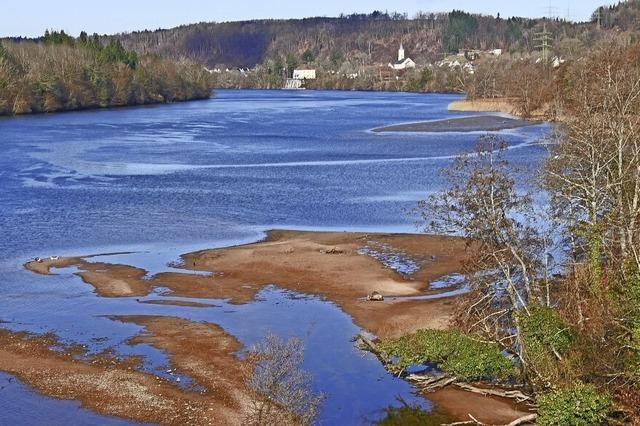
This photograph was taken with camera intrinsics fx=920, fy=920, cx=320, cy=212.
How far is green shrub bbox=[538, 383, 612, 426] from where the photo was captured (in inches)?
794

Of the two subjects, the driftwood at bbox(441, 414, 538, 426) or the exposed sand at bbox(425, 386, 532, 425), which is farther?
the exposed sand at bbox(425, 386, 532, 425)

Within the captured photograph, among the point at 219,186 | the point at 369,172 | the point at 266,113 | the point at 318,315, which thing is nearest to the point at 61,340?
the point at 318,315

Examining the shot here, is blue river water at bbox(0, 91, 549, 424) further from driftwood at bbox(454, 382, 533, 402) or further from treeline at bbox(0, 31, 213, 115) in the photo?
treeline at bbox(0, 31, 213, 115)

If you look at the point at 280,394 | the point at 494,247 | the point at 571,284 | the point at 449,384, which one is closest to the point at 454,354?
the point at 449,384

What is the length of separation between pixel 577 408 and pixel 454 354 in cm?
527

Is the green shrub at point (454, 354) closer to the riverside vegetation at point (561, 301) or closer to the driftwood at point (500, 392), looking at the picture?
the riverside vegetation at point (561, 301)

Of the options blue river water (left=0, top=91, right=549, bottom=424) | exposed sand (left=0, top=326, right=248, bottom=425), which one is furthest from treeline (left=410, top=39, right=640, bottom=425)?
exposed sand (left=0, top=326, right=248, bottom=425)

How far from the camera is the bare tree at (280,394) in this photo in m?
21.7

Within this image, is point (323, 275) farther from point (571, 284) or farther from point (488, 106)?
point (488, 106)

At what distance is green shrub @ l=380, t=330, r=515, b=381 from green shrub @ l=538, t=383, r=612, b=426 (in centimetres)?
383

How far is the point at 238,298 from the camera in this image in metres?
33.9

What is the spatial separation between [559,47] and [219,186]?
478ft

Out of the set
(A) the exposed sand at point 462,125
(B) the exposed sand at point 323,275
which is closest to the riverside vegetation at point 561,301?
(B) the exposed sand at point 323,275

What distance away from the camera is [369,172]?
64562 millimetres
